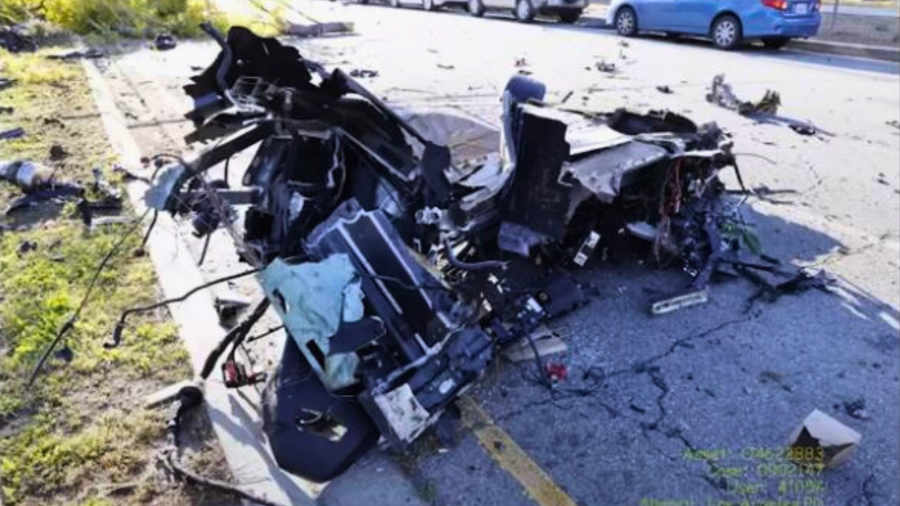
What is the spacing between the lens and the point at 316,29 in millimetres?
15852

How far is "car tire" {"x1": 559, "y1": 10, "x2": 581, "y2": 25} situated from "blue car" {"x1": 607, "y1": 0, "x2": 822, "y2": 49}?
3.95 metres

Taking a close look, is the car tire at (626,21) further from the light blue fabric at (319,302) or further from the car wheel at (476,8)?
the light blue fabric at (319,302)

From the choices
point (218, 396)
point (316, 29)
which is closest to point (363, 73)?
point (316, 29)

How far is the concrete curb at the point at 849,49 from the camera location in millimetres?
13984

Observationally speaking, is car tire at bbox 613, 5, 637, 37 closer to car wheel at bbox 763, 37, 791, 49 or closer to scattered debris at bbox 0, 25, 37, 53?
car wheel at bbox 763, 37, 791, 49

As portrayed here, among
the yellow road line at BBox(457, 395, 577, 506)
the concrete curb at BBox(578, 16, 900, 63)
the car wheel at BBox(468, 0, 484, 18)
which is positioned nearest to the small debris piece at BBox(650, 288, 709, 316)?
the yellow road line at BBox(457, 395, 577, 506)

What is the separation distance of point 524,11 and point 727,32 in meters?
6.55

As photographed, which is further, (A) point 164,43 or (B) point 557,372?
(A) point 164,43

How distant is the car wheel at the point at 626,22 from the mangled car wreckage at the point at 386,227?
12.3 metres

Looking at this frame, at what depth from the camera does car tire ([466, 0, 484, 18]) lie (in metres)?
20.1

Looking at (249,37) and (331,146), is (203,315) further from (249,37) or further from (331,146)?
(249,37)

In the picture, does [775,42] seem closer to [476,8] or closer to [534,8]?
[534,8]

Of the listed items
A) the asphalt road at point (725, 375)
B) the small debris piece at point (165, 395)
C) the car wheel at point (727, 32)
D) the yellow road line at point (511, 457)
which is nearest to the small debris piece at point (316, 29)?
the asphalt road at point (725, 375)

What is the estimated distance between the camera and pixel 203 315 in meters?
4.10
